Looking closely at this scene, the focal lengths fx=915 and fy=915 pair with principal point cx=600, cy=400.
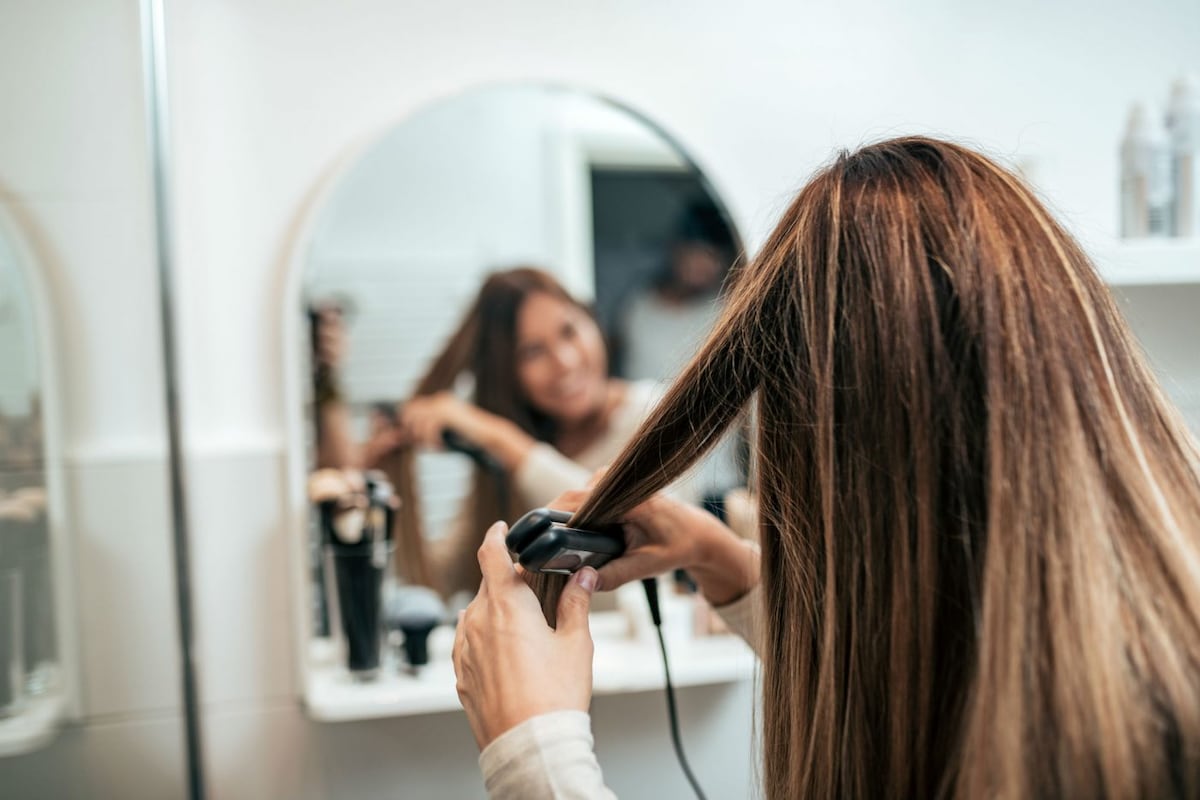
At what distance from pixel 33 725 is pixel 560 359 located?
576mm

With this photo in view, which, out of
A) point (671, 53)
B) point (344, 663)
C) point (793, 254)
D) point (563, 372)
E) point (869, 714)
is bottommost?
point (344, 663)

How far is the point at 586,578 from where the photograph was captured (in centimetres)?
59

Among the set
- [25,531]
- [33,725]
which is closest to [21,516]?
[25,531]

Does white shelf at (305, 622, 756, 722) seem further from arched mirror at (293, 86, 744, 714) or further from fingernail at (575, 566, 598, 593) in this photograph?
fingernail at (575, 566, 598, 593)

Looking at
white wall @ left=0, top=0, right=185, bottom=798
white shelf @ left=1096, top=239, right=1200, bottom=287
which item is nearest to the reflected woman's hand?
white wall @ left=0, top=0, right=185, bottom=798

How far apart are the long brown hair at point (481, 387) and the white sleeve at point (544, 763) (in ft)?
1.56

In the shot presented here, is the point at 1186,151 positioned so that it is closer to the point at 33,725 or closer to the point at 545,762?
the point at 545,762

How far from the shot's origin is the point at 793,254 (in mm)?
550

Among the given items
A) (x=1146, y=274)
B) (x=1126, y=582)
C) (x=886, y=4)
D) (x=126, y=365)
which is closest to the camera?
(x=1126, y=582)

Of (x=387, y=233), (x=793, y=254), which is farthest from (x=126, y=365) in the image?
(x=793, y=254)

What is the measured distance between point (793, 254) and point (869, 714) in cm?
28

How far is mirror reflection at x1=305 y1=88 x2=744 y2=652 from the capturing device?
94 cm

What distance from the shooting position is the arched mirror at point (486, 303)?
37.0 inches

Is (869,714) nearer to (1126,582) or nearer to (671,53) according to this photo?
(1126,582)
